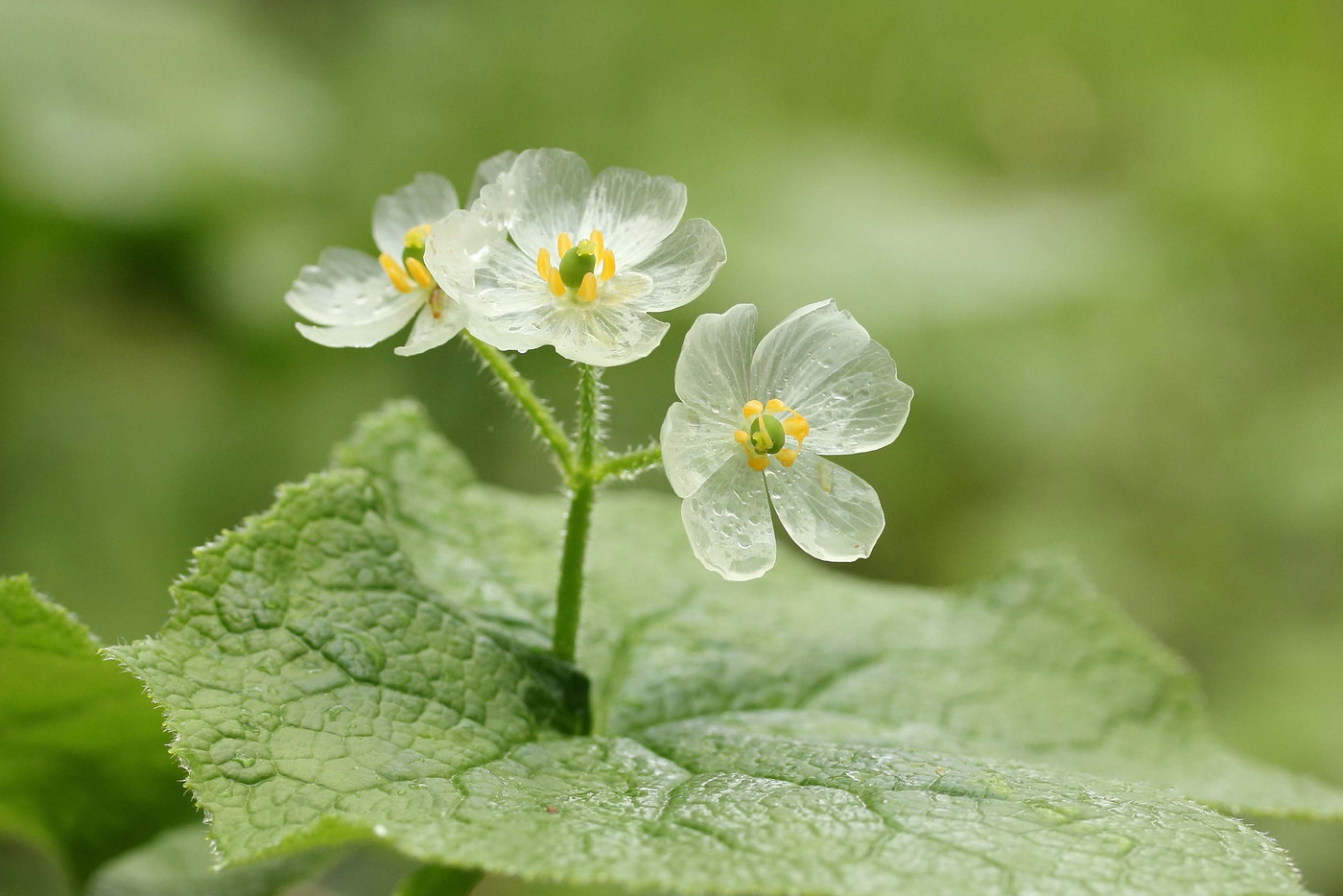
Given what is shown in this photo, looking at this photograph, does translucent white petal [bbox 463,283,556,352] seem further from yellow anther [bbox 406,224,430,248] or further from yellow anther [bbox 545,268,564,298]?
yellow anther [bbox 406,224,430,248]

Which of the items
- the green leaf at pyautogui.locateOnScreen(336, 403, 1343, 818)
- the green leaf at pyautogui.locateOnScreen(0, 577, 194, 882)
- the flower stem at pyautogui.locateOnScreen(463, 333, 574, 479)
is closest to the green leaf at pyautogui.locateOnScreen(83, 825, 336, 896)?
the green leaf at pyautogui.locateOnScreen(0, 577, 194, 882)

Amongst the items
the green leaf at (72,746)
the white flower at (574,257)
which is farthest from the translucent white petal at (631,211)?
the green leaf at (72,746)

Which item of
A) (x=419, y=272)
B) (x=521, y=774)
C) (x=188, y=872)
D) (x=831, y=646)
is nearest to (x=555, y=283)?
(x=419, y=272)

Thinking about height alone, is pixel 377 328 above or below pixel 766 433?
above

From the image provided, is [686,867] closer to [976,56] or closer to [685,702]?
[685,702]

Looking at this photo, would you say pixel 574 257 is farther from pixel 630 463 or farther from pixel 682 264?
pixel 630 463

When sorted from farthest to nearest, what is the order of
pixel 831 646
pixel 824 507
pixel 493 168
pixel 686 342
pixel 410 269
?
1. pixel 831 646
2. pixel 493 168
3. pixel 410 269
4. pixel 824 507
5. pixel 686 342

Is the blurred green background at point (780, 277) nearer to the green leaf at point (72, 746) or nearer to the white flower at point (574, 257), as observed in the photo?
the green leaf at point (72, 746)
